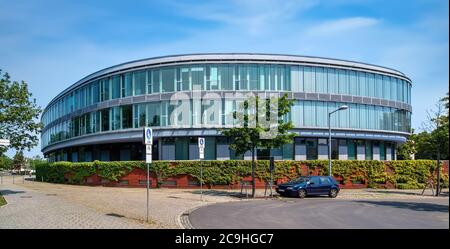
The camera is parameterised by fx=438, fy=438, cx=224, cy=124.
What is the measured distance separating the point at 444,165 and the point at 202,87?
21.1 metres

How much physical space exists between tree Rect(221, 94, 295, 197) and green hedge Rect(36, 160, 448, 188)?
745 centimetres

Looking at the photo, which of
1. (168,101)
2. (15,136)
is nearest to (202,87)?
(168,101)

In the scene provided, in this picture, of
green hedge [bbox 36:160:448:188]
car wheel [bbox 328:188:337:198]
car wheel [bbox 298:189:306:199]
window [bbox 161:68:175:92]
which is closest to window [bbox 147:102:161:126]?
window [bbox 161:68:175:92]

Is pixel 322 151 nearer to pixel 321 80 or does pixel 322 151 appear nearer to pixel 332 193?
pixel 321 80

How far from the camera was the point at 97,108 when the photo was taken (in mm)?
46969

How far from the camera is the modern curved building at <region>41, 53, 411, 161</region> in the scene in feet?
134

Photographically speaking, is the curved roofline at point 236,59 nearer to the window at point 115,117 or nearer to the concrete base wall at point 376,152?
the window at point 115,117

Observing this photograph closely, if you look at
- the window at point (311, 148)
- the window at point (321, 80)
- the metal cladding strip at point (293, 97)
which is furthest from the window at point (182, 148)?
the window at point (321, 80)

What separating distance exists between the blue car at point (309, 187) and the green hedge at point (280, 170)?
688cm

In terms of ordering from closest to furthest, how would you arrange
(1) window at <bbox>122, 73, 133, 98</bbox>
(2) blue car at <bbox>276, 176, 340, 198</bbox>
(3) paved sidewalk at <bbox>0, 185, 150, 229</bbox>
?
(3) paved sidewalk at <bbox>0, 185, 150, 229</bbox>
(2) blue car at <bbox>276, 176, 340, 198</bbox>
(1) window at <bbox>122, 73, 133, 98</bbox>

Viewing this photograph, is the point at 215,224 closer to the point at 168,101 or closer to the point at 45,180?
the point at 168,101

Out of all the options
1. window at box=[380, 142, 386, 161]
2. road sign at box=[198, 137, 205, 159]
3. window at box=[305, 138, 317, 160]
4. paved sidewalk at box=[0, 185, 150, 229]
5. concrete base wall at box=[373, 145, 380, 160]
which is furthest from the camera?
window at box=[380, 142, 386, 161]

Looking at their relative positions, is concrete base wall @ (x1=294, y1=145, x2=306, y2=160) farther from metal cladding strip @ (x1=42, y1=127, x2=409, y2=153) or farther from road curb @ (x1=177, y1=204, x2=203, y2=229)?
road curb @ (x1=177, y1=204, x2=203, y2=229)
